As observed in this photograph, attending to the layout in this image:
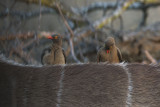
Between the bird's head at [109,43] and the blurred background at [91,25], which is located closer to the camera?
the bird's head at [109,43]

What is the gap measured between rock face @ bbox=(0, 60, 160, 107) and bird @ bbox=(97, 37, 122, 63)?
63 mm

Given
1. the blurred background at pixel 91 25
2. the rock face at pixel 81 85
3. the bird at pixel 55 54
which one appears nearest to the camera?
the rock face at pixel 81 85

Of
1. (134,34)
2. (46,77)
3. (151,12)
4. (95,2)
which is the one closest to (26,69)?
(46,77)

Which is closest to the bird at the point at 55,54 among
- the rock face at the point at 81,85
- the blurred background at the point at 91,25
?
the rock face at the point at 81,85

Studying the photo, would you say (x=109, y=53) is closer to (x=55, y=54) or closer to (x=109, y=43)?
(x=109, y=43)

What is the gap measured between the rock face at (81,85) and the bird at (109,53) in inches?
2.5

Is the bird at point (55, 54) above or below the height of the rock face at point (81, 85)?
above

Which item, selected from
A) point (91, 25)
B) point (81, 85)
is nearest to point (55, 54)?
point (81, 85)

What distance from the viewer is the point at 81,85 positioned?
57 cm

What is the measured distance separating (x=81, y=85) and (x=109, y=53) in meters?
0.14

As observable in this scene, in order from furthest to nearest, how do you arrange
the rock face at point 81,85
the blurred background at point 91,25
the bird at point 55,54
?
1. the blurred background at point 91,25
2. the bird at point 55,54
3. the rock face at point 81,85

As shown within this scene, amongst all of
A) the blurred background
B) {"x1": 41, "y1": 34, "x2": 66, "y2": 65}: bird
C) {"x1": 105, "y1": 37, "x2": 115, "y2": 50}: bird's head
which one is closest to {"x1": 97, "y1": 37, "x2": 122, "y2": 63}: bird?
{"x1": 105, "y1": 37, "x2": 115, "y2": 50}: bird's head

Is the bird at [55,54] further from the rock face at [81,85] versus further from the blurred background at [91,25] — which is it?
the blurred background at [91,25]

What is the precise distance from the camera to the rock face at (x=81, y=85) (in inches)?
22.0
